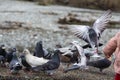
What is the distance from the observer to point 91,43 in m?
10.3

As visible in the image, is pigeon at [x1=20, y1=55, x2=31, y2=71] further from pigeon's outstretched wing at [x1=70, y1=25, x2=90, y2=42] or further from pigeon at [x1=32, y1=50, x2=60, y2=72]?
pigeon's outstretched wing at [x1=70, y1=25, x2=90, y2=42]

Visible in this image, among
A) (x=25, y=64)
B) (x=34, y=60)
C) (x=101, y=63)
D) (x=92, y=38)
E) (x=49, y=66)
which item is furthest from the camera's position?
(x=92, y=38)

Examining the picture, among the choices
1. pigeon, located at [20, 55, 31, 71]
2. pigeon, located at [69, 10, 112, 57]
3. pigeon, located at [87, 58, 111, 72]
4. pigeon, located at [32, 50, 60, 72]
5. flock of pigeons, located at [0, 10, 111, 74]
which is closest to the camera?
pigeon, located at [32, 50, 60, 72]

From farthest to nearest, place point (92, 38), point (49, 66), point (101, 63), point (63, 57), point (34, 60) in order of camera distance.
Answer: point (63, 57)
point (92, 38)
point (101, 63)
point (34, 60)
point (49, 66)

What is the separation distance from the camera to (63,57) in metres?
10.8

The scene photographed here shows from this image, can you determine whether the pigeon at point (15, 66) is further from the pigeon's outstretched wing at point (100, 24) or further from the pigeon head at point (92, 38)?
the pigeon's outstretched wing at point (100, 24)

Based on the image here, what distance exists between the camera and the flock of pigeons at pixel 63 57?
9.43 m

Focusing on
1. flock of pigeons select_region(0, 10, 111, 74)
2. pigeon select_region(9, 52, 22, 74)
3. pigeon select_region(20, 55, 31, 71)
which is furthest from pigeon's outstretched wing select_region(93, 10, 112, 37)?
pigeon select_region(9, 52, 22, 74)

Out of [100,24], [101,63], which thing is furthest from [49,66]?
[100,24]

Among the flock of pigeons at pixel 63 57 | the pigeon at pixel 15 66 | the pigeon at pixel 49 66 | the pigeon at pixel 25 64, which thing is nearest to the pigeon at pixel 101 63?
the flock of pigeons at pixel 63 57

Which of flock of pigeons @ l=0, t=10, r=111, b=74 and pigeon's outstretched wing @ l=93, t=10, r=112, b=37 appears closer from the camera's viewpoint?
flock of pigeons @ l=0, t=10, r=111, b=74

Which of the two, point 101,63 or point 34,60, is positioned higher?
point 34,60

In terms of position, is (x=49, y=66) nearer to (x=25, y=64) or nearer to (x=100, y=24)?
(x=25, y=64)

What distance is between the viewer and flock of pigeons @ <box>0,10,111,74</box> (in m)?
9.43
